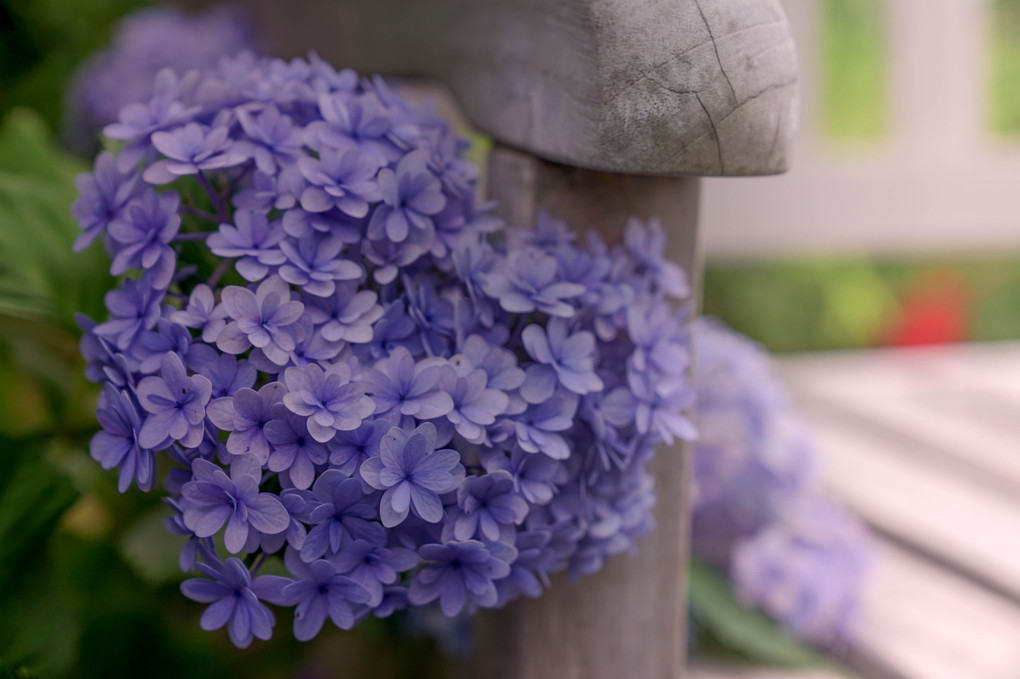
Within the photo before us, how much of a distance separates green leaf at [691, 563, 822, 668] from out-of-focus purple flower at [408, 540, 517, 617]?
1.57 ft

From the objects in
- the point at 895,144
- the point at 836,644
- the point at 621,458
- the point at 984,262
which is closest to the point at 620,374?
the point at 621,458

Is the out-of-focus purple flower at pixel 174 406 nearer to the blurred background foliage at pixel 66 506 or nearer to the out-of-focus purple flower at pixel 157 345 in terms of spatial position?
the out-of-focus purple flower at pixel 157 345

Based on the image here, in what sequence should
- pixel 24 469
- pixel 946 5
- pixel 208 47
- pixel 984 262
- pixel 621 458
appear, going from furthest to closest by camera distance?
pixel 984 262 → pixel 946 5 → pixel 208 47 → pixel 24 469 → pixel 621 458

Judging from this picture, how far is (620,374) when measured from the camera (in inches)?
22.9

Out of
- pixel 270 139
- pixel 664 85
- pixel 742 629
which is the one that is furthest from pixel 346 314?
pixel 742 629

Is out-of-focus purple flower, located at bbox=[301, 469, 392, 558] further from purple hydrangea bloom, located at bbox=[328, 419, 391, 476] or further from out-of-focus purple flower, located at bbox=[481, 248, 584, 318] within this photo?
out-of-focus purple flower, located at bbox=[481, 248, 584, 318]

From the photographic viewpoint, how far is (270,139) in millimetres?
537

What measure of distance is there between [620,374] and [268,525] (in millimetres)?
271

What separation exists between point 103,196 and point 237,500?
0.26 m

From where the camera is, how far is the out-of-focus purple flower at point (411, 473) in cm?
45

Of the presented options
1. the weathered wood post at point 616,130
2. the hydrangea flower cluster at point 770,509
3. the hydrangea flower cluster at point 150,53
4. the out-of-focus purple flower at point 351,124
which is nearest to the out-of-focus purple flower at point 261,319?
the out-of-focus purple flower at point 351,124

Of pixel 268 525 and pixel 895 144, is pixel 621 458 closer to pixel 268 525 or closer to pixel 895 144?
pixel 268 525

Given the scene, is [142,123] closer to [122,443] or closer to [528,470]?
[122,443]

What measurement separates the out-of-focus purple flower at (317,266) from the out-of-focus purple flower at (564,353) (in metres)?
0.12
